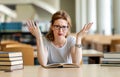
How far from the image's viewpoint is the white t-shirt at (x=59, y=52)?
126 inches

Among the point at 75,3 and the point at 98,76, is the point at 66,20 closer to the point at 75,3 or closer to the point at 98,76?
the point at 98,76

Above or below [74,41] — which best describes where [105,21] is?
above

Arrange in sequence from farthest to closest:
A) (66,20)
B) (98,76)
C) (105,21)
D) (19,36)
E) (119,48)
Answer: (105,21)
(19,36)
(119,48)
(66,20)
(98,76)

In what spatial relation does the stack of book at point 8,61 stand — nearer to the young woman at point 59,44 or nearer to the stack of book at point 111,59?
the young woman at point 59,44

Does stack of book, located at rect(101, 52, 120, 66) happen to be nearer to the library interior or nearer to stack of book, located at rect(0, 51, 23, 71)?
the library interior

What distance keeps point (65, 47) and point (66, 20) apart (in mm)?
280

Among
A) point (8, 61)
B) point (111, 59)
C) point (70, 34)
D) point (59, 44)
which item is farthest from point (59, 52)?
point (8, 61)

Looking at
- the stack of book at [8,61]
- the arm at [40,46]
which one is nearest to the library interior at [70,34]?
the stack of book at [8,61]

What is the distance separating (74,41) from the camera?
10.6 ft

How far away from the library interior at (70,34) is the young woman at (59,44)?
0.24 ft

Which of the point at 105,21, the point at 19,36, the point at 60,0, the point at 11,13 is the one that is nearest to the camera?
the point at 19,36

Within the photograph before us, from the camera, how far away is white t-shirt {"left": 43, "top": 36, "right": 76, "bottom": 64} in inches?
126

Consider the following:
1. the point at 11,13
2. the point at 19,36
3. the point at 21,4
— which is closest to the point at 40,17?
the point at 21,4

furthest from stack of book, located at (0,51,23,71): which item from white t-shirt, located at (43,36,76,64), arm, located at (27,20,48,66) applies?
white t-shirt, located at (43,36,76,64)
